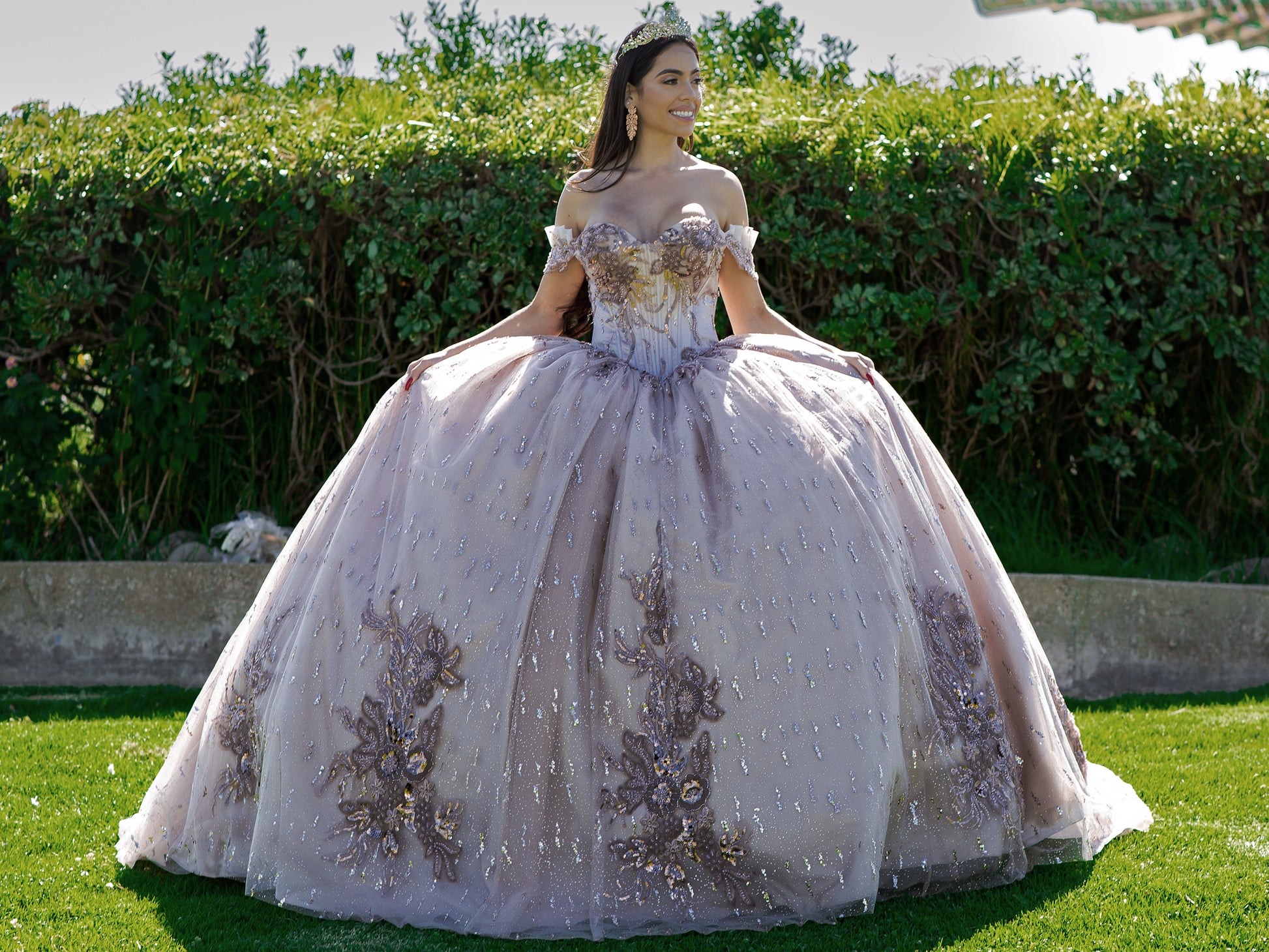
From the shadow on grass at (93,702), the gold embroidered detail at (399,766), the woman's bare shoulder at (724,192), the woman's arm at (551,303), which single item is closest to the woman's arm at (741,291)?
the woman's bare shoulder at (724,192)

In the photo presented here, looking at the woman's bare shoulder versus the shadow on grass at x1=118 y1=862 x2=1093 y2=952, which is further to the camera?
the woman's bare shoulder

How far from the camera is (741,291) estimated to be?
11.1 ft

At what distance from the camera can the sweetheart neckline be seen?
3146 mm

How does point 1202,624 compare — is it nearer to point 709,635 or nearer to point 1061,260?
point 1061,260

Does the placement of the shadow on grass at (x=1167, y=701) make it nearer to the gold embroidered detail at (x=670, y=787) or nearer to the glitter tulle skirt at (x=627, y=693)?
the glitter tulle skirt at (x=627, y=693)

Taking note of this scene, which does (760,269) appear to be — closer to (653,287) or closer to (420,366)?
(653,287)

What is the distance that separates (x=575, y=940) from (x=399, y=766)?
0.49 meters

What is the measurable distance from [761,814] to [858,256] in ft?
9.64

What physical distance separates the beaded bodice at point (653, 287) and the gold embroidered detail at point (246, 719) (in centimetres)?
109

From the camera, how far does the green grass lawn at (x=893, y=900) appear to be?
2264 mm

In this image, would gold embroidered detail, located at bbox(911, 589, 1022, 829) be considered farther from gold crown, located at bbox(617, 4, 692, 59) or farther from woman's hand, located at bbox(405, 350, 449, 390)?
gold crown, located at bbox(617, 4, 692, 59)

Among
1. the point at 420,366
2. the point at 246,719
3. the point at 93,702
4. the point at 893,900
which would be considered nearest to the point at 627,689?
the point at 893,900

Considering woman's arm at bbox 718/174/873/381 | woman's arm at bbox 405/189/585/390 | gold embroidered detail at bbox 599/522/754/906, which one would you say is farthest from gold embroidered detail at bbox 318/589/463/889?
woman's arm at bbox 718/174/873/381

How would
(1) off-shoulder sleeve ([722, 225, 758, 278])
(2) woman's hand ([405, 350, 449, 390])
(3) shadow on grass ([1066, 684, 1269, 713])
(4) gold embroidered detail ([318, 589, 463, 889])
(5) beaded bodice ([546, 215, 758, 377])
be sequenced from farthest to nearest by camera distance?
1. (3) shadow on grass ([1066, 684, 1269, 713])
2. (1) off-shoulder sleeve ([722, 225, 758, 278])
3. (5) beaded bodice ([546, 215, 758, 377])
4. (2) woman's hand ([405, 350, 449, 390])
5. (4) gold embroidered detail ([318, 589, 463, 889])
